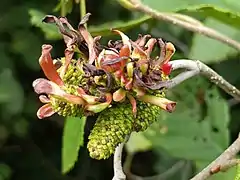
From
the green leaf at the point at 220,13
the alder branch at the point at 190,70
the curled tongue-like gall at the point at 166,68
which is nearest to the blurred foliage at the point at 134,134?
the green leaf at the point at 220,13

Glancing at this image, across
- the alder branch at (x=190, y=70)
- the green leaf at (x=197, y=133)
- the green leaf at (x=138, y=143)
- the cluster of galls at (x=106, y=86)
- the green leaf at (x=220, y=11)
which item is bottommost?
the green leaf at (x=138, y=143)

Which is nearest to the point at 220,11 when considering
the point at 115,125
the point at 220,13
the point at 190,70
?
the point at 220,13

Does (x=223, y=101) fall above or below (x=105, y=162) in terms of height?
above

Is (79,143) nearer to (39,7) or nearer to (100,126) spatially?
(100,126)

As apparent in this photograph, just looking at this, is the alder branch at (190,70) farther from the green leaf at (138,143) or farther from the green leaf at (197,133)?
the green leaf at (138,143)

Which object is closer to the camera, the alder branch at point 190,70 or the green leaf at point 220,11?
the alder branch at point 190,70

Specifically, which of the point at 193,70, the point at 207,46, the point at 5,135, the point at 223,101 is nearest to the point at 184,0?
the point at 207,46

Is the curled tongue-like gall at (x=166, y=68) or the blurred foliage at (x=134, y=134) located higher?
the curled tongue-like gall at (x=166, y=68)

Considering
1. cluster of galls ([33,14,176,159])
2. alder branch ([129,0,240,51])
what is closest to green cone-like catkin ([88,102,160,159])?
cluster of galls ([33,14,176,159])
